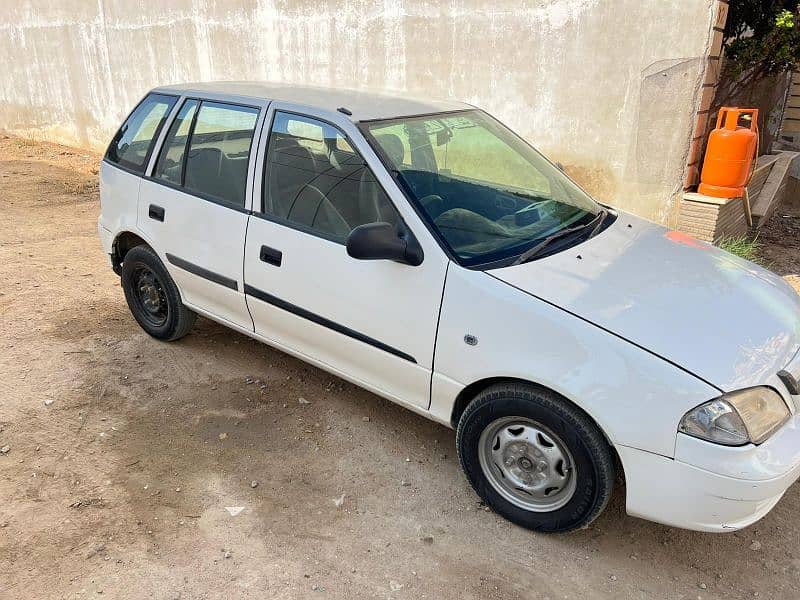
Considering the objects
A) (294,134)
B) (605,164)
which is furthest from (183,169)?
(605,164)

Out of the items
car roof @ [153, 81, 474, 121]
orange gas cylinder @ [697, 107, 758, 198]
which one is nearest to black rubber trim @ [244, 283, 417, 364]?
car roof @ [153, 81, 474, 121]

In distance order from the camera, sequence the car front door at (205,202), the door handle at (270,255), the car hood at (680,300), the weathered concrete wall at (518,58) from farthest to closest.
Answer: the weathered concrete wall at (518,58), the car front door at (205,202), the door handle at (270,255), the car hood at (680,300)

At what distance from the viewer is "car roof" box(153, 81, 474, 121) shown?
11.1 ft

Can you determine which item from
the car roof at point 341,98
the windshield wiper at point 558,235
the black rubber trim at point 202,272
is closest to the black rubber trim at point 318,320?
the black rubber trim at point 202,272

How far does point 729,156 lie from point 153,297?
15.7ft

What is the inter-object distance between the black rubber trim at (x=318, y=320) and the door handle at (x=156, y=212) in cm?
85

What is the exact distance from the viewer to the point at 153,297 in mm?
4457

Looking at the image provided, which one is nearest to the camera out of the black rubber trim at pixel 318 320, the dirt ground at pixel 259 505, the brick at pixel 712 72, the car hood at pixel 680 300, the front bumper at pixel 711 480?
the front bumper at pixel 711 480

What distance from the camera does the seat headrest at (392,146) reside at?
10.3 feet

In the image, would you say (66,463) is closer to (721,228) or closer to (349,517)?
(349,517)

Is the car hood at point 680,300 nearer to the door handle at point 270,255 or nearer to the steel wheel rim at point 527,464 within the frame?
the steel wheel rim at point 527,464

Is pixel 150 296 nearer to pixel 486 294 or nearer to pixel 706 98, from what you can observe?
pixel 486 294

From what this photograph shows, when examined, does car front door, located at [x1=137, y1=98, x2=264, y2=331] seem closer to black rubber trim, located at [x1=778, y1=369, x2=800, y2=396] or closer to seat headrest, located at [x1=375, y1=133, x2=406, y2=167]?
seat headrest, located at [x1=375, y1=133, x2=406, y2=167]

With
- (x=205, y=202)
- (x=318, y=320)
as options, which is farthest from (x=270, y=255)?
(x=205, y=202)
